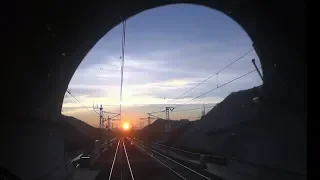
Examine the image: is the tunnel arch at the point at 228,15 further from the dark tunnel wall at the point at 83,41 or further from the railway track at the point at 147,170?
the railway track at the point at 147,170

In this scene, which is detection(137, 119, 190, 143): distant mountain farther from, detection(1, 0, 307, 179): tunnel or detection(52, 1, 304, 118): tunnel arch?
detection(1, 0, 307, 179): tunnel

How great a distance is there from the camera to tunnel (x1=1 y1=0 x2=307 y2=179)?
39.7 feet

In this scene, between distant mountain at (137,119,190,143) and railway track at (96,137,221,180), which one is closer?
railway track at (96,137,221,180)

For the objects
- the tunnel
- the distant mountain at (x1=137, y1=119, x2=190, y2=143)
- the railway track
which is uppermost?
the tunnel

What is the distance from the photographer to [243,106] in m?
62.8

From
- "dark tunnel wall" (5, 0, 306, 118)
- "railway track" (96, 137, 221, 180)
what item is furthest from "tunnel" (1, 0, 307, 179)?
"railway track" (96, 137, 221, 180)

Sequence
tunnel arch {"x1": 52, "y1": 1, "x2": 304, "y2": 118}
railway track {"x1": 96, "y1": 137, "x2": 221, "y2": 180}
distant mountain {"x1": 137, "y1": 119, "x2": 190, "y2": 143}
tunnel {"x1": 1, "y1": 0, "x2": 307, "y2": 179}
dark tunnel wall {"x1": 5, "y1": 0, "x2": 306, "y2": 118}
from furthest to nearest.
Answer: distant mountain {"x1": 137, "y1": 119, "x2": 190, "y2": 143} < railway track {"x1": 96, "y1": 137, "x2": 221, "y2": 180} < tunnel arch {"x1": 52, "y1": 1, "x2": 304, "y2": 118} < dark tunnel wall {"x1": 5, "y1": 0, "x2": 306, "y2": 118} < tunnel {"x1": 1, "y1": 0, "x2": 307, "y2": 179}

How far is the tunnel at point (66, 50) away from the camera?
1209 cm

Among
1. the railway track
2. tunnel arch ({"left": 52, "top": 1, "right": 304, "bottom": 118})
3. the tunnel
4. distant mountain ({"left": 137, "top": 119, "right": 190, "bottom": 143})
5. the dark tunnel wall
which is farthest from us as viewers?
distant mountain ({"left": 137, "top": 119, "right": 190, "bottom": 143})

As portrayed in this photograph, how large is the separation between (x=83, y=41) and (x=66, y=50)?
1.20 metres
